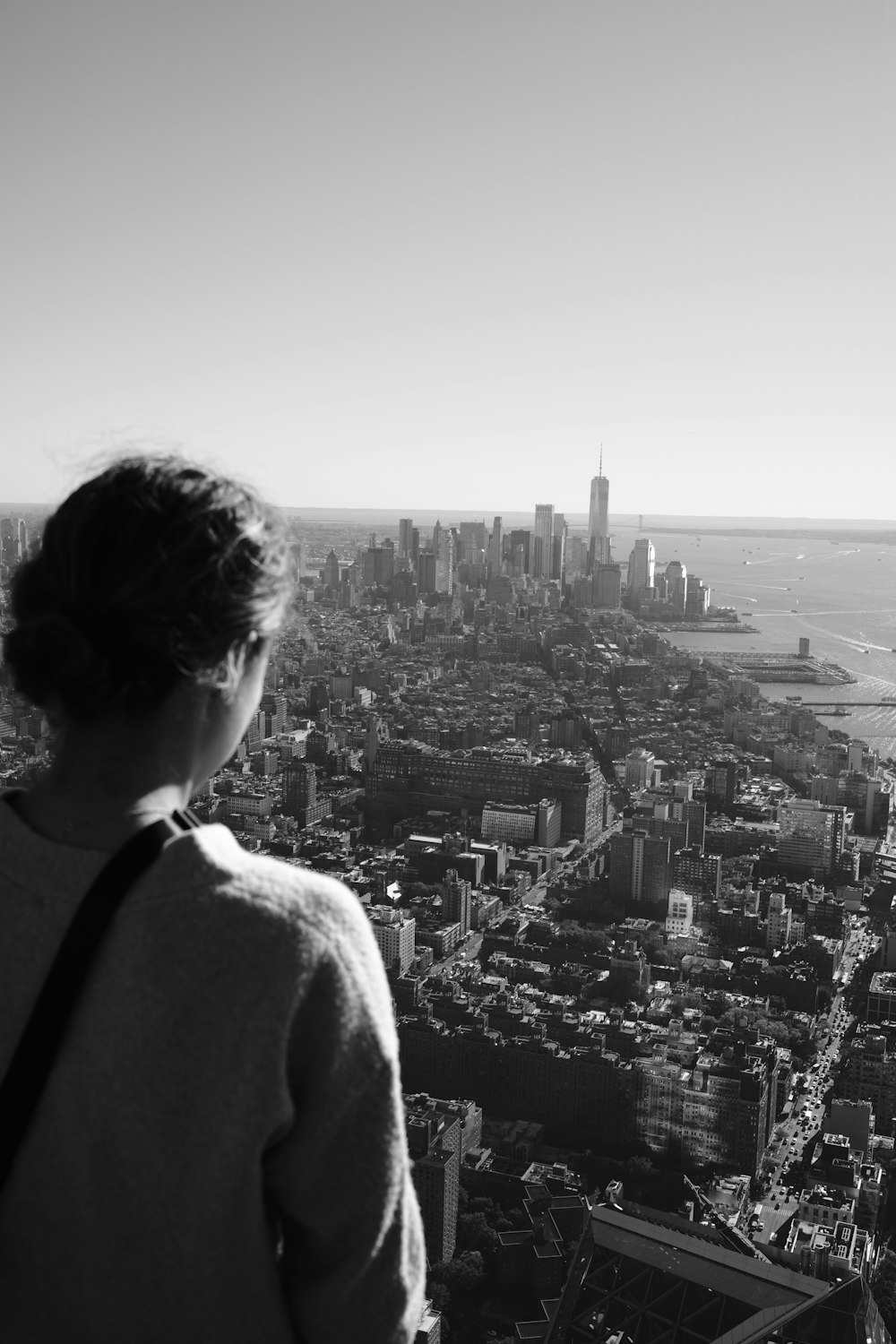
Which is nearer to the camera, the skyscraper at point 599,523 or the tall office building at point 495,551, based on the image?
the skyscraper at point 599,523

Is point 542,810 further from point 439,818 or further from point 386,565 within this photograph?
point 386,565

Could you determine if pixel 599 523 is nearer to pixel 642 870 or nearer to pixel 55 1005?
pixel 642 870

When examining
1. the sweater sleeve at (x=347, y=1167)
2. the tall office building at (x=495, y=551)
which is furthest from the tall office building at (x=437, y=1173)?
the tall office building at (x=495, y=551)

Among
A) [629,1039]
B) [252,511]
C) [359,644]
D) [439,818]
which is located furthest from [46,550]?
[359,644]

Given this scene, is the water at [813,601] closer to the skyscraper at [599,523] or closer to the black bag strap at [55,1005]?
the skyscraper at [599,523]

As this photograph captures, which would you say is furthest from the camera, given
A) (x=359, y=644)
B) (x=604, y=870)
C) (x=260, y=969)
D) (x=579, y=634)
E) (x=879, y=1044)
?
(x=579, y=634)

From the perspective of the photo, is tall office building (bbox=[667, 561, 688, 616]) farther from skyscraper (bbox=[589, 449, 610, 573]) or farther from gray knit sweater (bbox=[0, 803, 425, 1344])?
gray knit sweater (bbox=[0, 803, 425, 1344])
